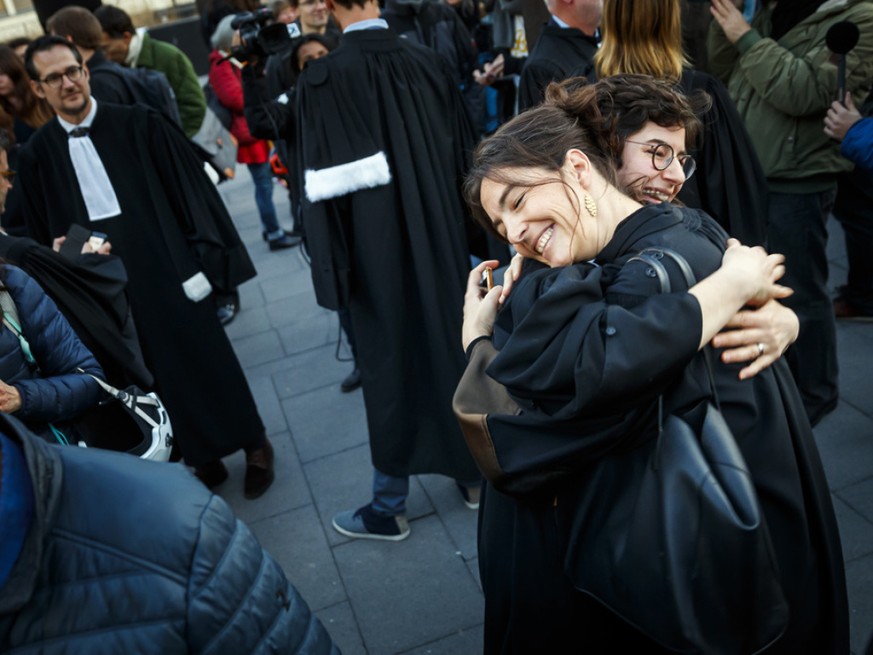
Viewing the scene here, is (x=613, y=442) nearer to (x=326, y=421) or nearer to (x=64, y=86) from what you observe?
(x=64, y=86)

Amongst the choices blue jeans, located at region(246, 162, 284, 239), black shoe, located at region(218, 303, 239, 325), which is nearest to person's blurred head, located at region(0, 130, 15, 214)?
black shoe, located at region(218, 303, 239, 325)

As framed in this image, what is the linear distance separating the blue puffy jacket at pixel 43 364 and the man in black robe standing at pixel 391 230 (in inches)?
41.1

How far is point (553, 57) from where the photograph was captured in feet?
10.1

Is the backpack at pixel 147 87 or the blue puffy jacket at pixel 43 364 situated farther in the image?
the backpack at pixel 147 87

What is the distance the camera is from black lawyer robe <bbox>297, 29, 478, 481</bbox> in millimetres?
3189

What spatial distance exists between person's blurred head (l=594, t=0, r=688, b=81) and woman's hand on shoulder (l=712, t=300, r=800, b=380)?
3.99ft

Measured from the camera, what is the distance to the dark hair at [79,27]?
5008 millimetres

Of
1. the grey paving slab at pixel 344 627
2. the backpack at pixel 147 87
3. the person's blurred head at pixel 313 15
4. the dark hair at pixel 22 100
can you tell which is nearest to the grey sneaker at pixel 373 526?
the grey paving slab at pixel 344 627

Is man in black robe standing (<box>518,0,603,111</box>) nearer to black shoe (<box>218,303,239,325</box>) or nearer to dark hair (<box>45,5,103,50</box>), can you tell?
dark hair (<box>45,5,103,50</box>)

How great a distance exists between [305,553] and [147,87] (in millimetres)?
3154

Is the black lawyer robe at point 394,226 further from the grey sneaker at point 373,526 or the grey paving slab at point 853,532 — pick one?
the grey paving slab at point 853,532

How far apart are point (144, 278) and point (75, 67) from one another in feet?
2.99

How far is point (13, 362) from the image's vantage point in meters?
2.31

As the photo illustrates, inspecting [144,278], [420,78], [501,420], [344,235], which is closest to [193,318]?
[144,278]
